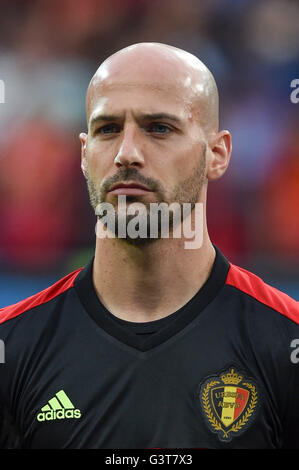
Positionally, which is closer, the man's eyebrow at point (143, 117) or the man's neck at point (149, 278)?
the man's eyebrow at point (143, 117)

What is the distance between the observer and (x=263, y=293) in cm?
213

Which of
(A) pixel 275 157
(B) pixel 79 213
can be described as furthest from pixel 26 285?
(A) pixel 275 157

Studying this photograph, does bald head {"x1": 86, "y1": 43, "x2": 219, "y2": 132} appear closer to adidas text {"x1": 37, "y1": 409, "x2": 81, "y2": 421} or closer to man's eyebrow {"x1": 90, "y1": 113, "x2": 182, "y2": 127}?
man's eyebrow {"x1": 90, "y1": 113, "x2": 182, "y2": 127}

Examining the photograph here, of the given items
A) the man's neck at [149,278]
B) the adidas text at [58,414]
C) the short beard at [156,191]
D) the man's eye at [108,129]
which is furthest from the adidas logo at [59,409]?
the man's eye at [108,129]

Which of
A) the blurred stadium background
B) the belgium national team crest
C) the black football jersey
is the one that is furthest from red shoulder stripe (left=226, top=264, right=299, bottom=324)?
the blurred stadium background

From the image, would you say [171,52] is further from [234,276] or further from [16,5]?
[16,5]

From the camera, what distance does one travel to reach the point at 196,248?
82.1 inches

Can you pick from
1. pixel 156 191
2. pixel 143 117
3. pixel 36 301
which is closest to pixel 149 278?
pixel 156 191

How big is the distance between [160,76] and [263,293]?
0.84 meters

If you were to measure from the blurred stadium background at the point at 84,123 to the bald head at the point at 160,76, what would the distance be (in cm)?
291

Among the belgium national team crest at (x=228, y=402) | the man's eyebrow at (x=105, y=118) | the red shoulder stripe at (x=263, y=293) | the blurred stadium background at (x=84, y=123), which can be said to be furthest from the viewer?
the blurred stadium background at (x=84, y=123)

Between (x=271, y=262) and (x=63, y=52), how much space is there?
2.59 meters

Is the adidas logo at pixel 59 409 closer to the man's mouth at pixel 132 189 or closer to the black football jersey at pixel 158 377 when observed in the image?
the black football jersey at pixel 158 377

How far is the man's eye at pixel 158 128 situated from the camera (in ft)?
6.43
